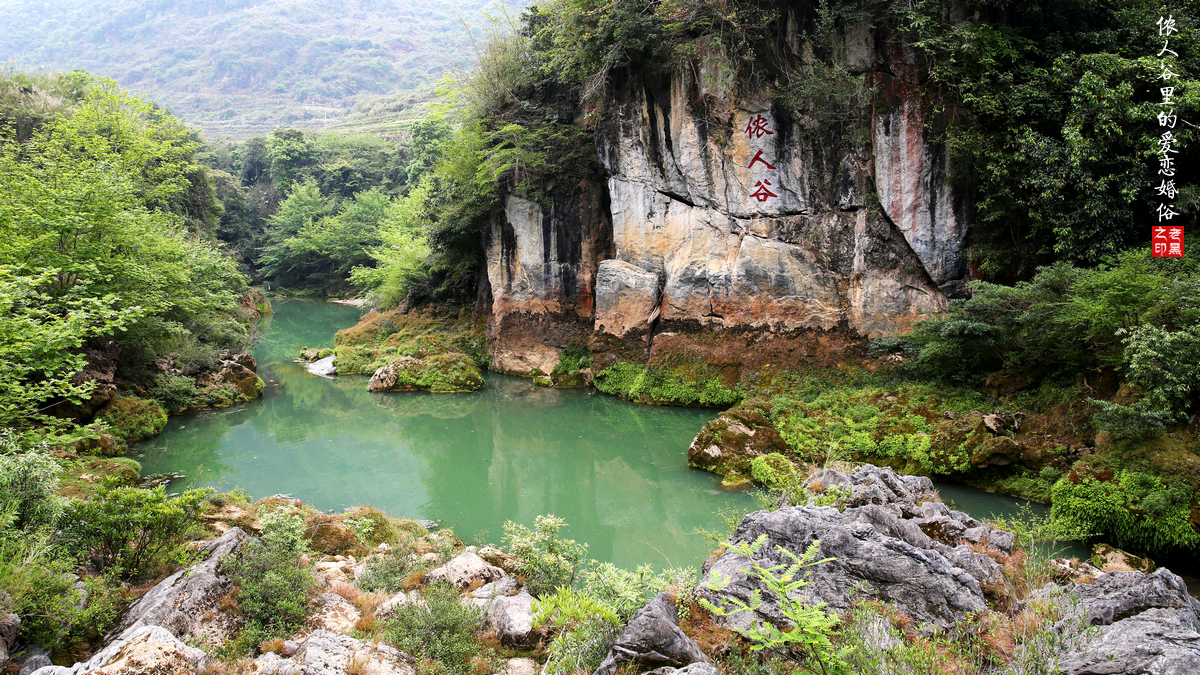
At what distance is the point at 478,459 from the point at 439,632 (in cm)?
670

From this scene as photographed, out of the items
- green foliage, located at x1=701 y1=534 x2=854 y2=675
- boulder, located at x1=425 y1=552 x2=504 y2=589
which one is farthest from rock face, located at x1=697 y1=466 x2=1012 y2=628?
boulder, located at x1=425 y1=552 x2=504 y2=589

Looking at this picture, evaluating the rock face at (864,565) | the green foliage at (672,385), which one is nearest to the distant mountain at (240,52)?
the green foliage at (672,385)

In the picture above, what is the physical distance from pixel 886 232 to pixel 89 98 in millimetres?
Result: 21578

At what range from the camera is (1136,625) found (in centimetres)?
293

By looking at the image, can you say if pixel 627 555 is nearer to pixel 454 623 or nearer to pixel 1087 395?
pixel 454 623

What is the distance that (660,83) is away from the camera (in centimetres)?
1352

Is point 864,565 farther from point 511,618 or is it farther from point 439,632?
point 439,632

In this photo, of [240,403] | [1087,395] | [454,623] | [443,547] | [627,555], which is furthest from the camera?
[240,403]

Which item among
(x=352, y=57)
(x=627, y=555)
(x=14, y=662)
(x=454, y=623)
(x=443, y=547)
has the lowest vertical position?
(x=627, y=555)

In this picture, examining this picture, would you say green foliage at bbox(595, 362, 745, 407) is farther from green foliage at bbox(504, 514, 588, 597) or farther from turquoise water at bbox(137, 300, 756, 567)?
green foliage at bbox(504, 514, 588, 597)

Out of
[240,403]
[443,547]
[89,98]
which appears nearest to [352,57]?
[89,98]

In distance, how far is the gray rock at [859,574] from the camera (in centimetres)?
366

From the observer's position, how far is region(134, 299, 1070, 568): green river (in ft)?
25.4

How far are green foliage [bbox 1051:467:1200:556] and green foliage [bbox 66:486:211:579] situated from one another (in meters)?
8.51
